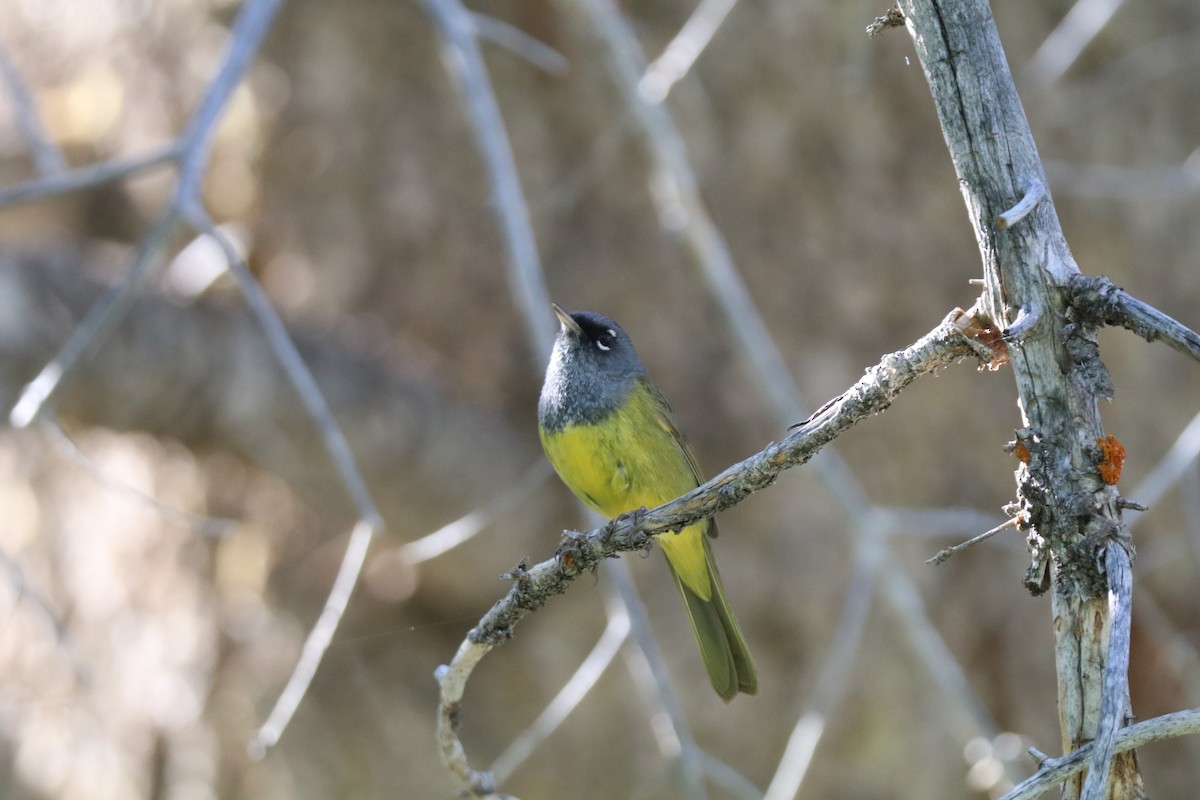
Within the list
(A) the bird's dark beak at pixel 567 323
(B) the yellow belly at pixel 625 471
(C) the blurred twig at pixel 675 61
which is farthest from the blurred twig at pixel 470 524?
(C) the blurred twig at pixel 675 61

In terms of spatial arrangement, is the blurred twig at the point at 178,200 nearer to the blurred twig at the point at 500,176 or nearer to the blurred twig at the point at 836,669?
the blurred twig at the point at 500,176

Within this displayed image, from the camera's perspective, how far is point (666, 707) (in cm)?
339

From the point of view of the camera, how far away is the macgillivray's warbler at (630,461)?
11.8 ft

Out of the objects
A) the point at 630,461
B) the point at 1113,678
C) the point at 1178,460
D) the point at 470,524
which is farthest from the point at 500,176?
the point at 1113,678

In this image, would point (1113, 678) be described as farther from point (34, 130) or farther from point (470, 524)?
point (34, 130)

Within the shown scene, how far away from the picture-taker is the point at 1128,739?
5.25ft

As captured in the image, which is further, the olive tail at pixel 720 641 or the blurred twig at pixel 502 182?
the blurred twig at pixel 502 182

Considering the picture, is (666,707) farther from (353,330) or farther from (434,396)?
(353,330)

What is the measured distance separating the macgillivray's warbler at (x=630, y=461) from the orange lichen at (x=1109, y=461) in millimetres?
1826

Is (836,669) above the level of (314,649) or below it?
above

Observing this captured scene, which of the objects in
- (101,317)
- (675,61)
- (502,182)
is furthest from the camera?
(675,61)

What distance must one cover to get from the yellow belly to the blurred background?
47.5 inches

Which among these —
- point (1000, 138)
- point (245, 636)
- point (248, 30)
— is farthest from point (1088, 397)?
point (245, 636)

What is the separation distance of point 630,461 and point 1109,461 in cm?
208
